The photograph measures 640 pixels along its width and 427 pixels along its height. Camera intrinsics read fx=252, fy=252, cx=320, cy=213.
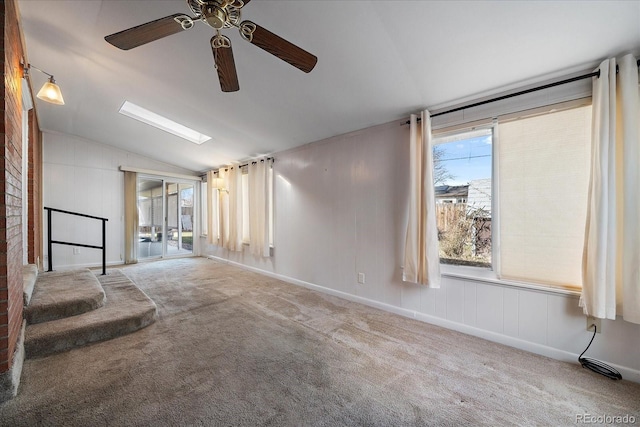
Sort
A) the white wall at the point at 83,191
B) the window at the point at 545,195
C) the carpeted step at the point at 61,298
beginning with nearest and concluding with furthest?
1. the window at the point at 545,195
2. the carpeted step at the point at 61,298
3. the white wall at the point at 83,191

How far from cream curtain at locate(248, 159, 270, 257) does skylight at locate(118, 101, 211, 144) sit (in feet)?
3.57

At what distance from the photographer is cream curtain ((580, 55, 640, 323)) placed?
5.80 ft

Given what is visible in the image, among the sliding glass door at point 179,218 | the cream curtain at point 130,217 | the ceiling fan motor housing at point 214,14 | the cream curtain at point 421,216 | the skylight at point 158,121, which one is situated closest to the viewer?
the ceiling fan motor housing at point 214,14

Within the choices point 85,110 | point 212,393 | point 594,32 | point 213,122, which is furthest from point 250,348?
point 85,110

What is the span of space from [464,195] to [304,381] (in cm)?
233

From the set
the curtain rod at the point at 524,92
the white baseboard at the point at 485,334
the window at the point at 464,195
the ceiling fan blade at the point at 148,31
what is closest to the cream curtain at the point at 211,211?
the white baseboard at the point at 485,334

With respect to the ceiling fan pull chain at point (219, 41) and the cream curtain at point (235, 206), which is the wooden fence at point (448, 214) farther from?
the cream curtain at point (235, 206)

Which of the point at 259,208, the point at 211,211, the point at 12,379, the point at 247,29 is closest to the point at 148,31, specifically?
the point at 247,29

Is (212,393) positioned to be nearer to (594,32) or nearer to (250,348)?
(250,348)

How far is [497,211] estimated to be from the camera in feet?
8.02

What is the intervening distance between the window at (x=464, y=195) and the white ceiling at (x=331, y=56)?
453mm

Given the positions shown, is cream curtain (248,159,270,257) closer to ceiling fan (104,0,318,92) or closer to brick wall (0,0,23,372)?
ceiling fan (104,0,318,92)

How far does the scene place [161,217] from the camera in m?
6.48

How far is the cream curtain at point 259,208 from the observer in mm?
4758
